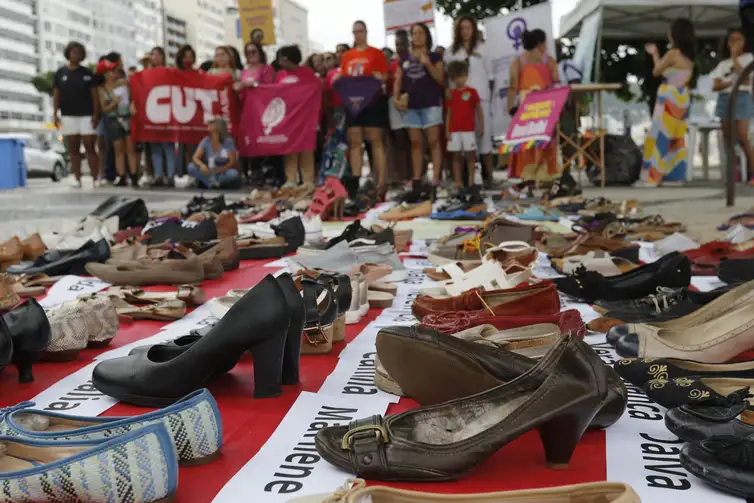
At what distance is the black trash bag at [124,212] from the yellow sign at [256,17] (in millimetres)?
6912

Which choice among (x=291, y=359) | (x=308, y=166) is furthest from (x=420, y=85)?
(x=291, y=359)

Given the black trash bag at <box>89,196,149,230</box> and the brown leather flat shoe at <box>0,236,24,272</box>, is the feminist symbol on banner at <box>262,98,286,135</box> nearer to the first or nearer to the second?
the black trash bag at <box>89,196,149,230</box>

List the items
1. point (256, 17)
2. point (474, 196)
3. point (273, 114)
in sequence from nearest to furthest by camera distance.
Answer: point (474, 196) < point (273, 114) < point (256, 17)

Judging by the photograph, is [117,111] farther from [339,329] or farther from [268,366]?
[268,366]

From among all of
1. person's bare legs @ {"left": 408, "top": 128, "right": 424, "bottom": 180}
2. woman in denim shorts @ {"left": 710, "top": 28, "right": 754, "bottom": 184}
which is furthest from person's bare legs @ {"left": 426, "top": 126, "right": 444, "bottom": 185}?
woman in denim shorts @ {"left": 710, "top": 28, "right": 754, "bottom": 184}

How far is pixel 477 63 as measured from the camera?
1005 centimetres

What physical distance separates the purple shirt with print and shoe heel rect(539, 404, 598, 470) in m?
8.29

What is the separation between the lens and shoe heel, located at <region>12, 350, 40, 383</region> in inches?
87.5

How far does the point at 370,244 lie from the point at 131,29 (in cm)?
8827

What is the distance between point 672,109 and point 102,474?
974cm

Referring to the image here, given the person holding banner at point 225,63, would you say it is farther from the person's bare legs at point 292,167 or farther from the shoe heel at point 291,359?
the shoe heel at point 291,359

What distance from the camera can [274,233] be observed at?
510 centimetres

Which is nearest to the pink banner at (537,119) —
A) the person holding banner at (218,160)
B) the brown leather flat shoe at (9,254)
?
the person holding banner at (218,160)

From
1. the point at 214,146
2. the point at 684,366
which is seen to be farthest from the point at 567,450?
the point at 214,146
